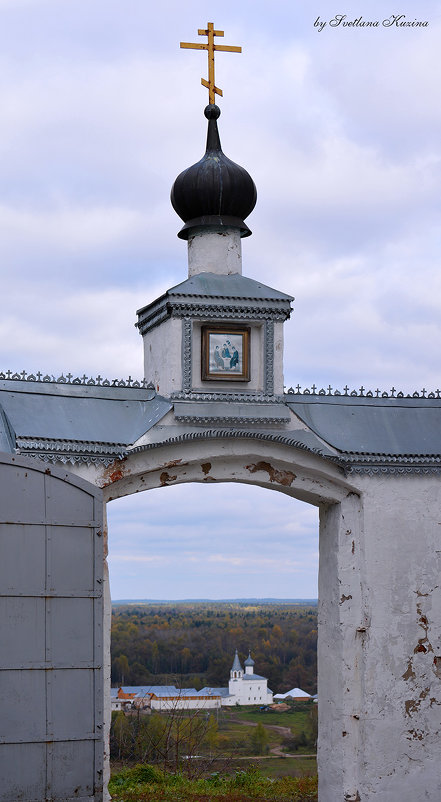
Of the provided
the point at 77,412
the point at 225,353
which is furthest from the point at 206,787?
the point at 225,353

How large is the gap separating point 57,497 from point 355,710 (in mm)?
3696

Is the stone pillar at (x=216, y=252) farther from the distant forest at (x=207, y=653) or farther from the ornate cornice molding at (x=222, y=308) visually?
the distant forest at (x=207, y=653)

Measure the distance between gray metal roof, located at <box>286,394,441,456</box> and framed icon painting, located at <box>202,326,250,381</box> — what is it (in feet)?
1.79

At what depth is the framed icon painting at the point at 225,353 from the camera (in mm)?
9461

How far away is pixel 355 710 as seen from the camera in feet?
31.2

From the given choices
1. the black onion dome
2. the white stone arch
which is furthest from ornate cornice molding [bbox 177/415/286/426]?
the black onion dome

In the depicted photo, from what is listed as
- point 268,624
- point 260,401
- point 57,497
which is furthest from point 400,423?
point 268,624

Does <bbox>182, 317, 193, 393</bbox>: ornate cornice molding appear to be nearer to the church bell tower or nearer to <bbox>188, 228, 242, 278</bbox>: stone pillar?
the church bell tower

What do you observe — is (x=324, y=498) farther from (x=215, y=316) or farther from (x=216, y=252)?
(x=216, y=252)

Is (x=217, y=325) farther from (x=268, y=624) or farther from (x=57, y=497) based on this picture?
(x=268, y=624)

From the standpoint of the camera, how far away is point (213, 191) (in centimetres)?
978

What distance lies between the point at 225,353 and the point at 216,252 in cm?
96

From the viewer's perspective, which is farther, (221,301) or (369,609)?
(369,609)

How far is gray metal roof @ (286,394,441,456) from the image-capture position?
976 centimetres
